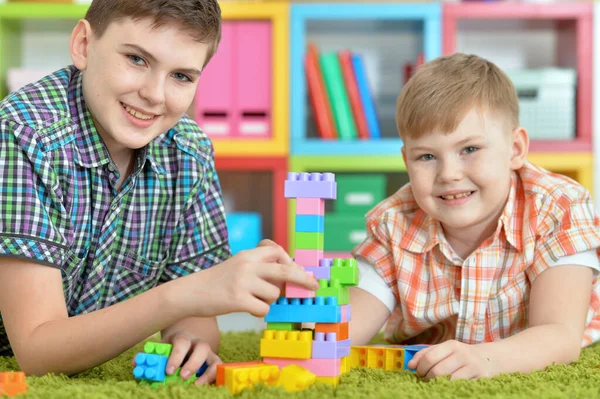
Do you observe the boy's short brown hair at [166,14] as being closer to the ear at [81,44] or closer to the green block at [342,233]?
the ear at [81,44]

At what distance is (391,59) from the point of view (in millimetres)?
2898

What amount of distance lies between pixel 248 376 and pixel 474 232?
1.85ft

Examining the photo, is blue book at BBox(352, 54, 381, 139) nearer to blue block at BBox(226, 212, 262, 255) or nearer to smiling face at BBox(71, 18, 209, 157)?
blue block at BBox(226, 212, 262, 255)

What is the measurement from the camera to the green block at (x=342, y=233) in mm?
2598

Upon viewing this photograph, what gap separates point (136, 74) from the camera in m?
1.07

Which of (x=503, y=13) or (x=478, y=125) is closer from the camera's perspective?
(x=478, y=125)

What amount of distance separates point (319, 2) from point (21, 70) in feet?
3.43

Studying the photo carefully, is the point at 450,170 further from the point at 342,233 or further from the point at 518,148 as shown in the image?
the point at 342,233

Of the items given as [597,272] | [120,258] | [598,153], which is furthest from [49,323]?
[598,153]

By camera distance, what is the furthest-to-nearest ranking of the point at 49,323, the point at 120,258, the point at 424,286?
the point at 424,286, the point at 120,258, the point at 49,323

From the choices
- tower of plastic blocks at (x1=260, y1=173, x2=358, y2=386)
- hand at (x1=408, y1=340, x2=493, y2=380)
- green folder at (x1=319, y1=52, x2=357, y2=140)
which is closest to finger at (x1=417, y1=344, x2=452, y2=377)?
hand at (x1=408, y1=340, x2=493, y2=380)

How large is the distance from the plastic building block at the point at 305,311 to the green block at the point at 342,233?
1692 mm

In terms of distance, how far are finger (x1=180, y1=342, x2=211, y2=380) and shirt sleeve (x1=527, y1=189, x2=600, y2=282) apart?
53cm

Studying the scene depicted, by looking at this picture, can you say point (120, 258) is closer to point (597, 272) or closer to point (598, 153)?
point (597, 272)
